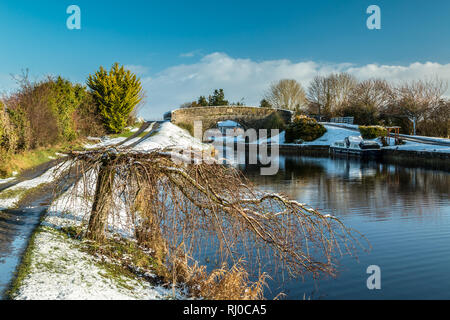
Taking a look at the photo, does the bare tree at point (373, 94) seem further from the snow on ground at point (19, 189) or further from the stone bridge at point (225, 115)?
the snow on ground at point (19, 189)

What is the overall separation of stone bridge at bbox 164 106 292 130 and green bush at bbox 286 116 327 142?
796 cm

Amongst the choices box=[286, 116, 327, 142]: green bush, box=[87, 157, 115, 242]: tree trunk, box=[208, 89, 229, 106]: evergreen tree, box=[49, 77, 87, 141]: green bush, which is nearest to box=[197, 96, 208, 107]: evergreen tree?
box=[208, 89, 229, 106]: evergreen tree

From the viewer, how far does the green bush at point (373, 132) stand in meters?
33.7

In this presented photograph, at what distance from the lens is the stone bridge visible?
1938 inches

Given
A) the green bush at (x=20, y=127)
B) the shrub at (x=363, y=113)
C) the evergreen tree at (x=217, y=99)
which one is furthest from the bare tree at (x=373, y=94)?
the green bush at (x=20, y=127)

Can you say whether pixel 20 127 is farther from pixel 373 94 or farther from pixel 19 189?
pixel 373 94

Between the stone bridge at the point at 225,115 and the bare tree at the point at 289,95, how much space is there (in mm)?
9656

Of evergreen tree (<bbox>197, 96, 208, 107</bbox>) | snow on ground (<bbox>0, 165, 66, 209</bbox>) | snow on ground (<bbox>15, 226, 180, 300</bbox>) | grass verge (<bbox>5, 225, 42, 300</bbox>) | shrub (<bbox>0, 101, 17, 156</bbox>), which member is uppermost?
evergreen tree (<bbox>197, 96, 208, 107</bbox>)

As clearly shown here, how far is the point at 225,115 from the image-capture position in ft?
168

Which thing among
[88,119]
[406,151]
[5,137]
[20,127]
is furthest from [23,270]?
[406,151]

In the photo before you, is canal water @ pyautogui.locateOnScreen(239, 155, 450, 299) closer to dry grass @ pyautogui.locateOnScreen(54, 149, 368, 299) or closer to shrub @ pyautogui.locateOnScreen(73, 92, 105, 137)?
dry grass @ pyautogui.locateOnScreen(54, 149, 368, 299)

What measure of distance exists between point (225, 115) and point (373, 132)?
22.5 m

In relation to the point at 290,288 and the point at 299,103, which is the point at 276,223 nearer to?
the point at 290,288
